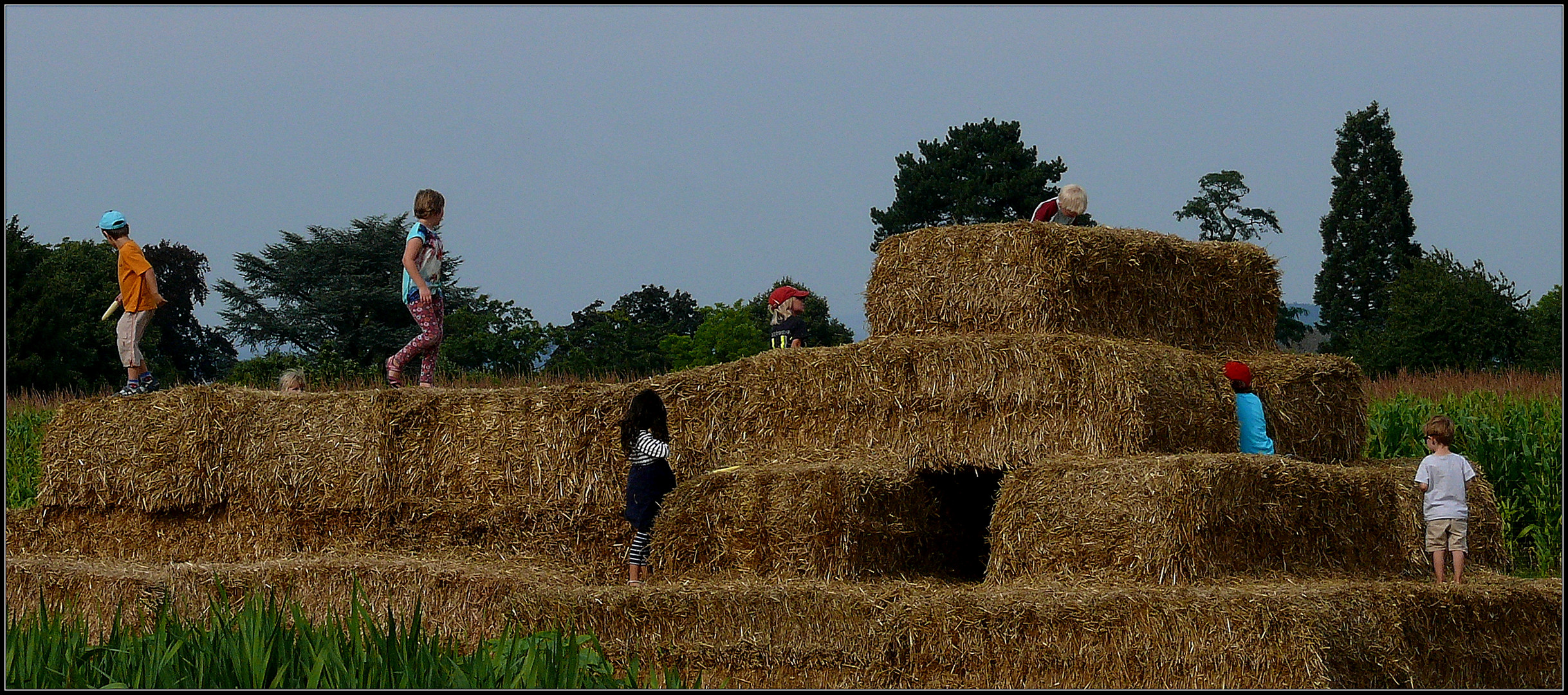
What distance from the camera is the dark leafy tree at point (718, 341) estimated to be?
34.4 m

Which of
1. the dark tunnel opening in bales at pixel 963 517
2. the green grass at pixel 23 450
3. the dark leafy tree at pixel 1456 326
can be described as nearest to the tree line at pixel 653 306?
the dark leafy tree at pixel 1456 326

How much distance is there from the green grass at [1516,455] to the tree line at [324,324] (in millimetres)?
13577

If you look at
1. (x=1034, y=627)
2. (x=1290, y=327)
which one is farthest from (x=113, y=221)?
(x=1290, y=327)

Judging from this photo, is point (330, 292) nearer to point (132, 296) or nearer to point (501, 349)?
point (501, 349)

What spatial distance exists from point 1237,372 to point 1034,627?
3.30 m

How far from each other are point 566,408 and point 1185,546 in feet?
14.8

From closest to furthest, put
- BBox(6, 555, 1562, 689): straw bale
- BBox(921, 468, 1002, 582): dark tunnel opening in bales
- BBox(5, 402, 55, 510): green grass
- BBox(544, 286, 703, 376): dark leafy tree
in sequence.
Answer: BBox(6, 555, 1562, 689): straw bale
BBox(921, 468, 1002, 582): dark tunnel opening in bales
BBox(5, 402, 55, 510): green grass
BBox(544, 286, 703, 376): dark leafy tree

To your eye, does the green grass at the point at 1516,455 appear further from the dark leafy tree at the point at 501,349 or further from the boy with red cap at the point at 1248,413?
the dark leafy tree at the point at 501,349

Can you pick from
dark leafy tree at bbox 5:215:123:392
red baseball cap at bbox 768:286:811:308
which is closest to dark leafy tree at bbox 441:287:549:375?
dark leafy tree at bbox 5:215:123:392

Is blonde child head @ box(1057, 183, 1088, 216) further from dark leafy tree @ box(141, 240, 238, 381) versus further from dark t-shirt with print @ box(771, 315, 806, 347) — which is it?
dark leafy tree @ box(141, 240, 238, 381)

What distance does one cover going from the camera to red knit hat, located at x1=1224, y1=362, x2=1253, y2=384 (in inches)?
403

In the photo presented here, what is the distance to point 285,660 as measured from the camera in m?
5.97

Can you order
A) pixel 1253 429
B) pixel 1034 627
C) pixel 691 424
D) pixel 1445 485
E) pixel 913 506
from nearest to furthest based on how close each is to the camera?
pixel 1034 627, pixel 913 506, pixel 1445 485, pixel 1253 429, pixel 691 424

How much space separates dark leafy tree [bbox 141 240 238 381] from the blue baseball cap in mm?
35136
